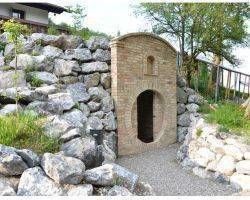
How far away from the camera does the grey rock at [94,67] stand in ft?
33.4

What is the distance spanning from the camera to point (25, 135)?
5941 millimetres

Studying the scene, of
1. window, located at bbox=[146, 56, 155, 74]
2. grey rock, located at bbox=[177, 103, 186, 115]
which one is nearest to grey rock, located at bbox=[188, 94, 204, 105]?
grey rock, located at bbox=[177, 103, 186, 115]

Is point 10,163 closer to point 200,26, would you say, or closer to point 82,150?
point 82,150

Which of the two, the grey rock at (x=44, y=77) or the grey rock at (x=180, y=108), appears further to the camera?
the grey rock at (x=180, y=108)

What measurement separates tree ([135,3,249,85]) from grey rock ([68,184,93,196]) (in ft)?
27.7

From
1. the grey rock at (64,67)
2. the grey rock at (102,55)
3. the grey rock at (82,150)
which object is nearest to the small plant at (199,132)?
the grey rock at (102,55)

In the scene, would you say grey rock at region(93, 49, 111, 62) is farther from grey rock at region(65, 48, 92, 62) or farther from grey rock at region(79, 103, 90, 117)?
grey rock at region(79, 103, 90, 117)

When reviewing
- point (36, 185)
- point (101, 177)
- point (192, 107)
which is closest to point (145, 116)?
point (192, 107)

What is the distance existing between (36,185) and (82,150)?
49.9 inches

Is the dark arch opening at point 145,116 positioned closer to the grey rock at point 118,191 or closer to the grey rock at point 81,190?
the grey rock at point 118,191

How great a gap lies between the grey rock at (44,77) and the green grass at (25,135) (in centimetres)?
300

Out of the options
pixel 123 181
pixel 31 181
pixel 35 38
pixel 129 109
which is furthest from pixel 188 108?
pixel 31 181

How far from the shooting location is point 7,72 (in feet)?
29.4

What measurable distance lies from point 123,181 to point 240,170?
3.43m
